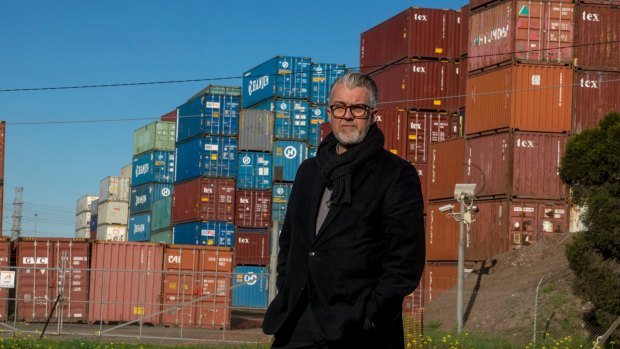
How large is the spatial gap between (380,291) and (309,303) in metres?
0.31

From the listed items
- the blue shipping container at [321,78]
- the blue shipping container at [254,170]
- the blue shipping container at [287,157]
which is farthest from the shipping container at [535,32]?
the blue shipping container at [254,170]

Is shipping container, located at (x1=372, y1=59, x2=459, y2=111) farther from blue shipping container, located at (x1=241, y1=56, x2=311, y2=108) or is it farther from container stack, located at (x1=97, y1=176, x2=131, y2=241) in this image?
container stack, located at (x1=97, y1=176, x2=131, y2=241)

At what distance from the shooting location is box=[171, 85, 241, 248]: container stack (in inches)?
2028

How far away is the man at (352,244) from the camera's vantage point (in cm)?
413

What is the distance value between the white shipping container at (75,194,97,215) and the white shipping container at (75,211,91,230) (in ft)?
1.51

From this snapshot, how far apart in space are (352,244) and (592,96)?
98.7 feet

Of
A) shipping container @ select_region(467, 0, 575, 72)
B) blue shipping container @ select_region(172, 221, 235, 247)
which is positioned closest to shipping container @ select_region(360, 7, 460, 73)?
shipping container @ select_region(467, 0, 575, 72)

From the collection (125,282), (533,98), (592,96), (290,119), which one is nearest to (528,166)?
(533,98)

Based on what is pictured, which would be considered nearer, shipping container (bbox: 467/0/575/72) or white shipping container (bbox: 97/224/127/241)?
shipping container (bbox: 467/0/575/72)

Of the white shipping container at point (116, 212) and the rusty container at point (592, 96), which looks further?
the white shipping container at point (116, 212)

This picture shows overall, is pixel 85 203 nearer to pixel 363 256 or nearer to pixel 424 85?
pixel 424 85

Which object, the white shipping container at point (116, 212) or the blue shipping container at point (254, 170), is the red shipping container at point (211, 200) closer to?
the blue shipping container at point (254, 170)

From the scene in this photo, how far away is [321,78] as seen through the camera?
53250mm

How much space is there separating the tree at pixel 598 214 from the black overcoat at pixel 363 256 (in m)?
14.7
